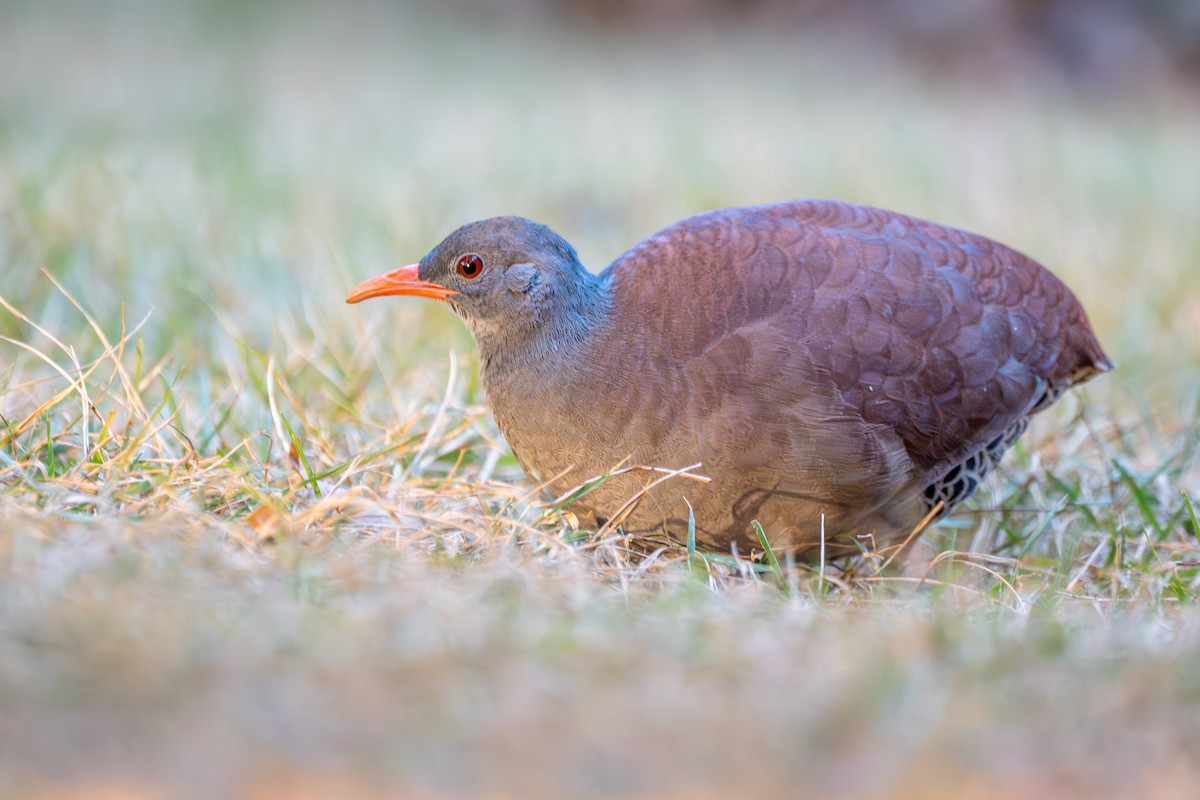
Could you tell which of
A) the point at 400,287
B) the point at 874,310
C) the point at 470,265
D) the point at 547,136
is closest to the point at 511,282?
the point at 470,265

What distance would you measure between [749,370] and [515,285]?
0.64 m

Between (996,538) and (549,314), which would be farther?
(996,538)

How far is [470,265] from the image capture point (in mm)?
3266

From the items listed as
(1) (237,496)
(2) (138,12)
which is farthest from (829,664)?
(2) (138,12)

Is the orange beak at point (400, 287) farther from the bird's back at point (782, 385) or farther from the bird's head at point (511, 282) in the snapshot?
the bird's back at point (782, 385)

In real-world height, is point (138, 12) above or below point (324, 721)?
above

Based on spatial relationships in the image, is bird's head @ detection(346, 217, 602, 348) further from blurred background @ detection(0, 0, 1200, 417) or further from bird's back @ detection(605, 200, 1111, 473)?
blurred background @ detection(0, 0, 1200, 417)

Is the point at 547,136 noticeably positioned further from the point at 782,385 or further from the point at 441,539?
the point at 441,539

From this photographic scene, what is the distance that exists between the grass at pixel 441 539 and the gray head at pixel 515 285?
0.41 meters

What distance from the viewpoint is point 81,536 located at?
2.55m

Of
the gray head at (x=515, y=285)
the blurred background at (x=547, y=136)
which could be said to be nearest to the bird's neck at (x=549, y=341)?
the gray head at (x=515, y=285)

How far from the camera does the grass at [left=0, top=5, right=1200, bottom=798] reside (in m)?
1.96

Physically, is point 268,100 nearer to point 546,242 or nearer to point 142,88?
point 142,88

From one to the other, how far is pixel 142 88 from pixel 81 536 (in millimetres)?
6404
